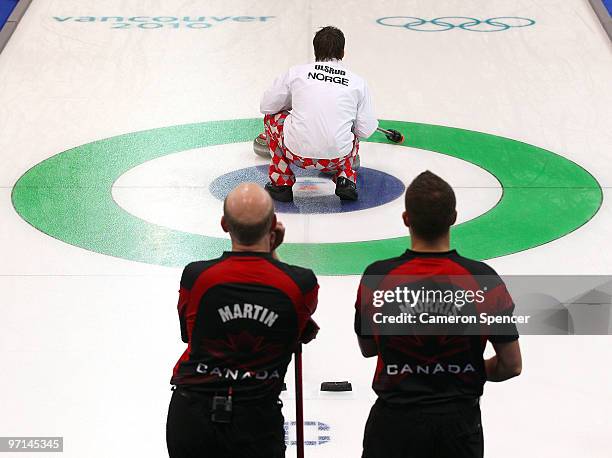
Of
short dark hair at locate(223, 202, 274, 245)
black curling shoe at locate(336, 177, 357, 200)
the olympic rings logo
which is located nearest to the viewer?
short dark hair at locate(223, 202, 274, 245)

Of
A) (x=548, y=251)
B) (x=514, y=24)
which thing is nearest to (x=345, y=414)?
(x=548, y=251)

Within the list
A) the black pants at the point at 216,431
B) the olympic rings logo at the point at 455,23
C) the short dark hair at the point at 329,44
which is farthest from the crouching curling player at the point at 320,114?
the olympic rings logo at the point at 455,23

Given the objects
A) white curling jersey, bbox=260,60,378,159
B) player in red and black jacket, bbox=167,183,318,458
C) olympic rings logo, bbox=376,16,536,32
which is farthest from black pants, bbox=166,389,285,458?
olympic rings logo, bbox=376,16,536,32

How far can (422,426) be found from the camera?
10.9ft

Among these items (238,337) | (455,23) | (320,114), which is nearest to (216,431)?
(238,337)

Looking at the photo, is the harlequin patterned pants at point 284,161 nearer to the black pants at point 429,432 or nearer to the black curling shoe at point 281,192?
the black curling shoe at point 281,192

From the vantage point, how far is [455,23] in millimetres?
10867

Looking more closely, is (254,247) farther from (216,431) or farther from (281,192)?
(281,192)

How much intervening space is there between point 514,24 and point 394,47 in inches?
53.2

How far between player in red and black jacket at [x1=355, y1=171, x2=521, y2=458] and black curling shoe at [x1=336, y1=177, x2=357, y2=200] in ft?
12.3

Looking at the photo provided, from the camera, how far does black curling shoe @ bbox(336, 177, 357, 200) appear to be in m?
7.12

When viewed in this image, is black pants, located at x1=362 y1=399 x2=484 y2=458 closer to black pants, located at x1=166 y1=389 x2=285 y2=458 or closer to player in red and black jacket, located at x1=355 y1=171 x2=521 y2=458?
player in red and black jacket, located at x1=355 y1=171 x2=521 y2=458

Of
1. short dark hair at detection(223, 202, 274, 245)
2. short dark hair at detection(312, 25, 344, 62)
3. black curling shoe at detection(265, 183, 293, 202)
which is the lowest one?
short dark hair at detection(223, 202, 274, 245)

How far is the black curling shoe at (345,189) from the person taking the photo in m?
7.12
